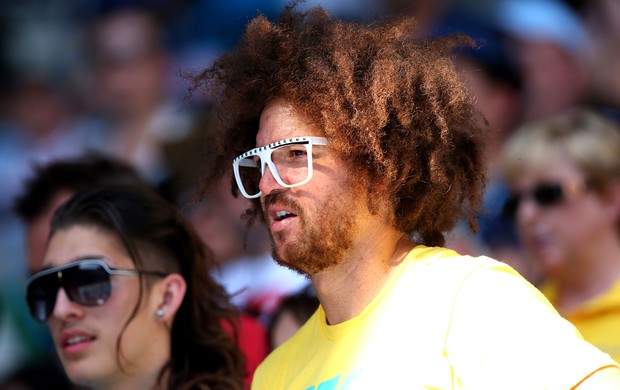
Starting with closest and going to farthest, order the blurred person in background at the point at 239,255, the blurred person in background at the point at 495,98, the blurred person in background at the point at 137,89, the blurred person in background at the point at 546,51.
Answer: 1. the blurred person in background at the point at 239,255
2. the blurred person in background at the point at 495,98
3. the blurred person in background at the point at 546,51
4. the blurred person in background at the point at 137,89

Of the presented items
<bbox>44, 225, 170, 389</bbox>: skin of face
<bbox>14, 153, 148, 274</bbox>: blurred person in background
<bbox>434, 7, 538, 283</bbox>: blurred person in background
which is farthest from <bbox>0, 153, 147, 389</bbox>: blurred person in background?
<bbox>434, 7, 538, 283</bbox>: blurred person in background

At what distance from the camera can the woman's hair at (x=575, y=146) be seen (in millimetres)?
4176

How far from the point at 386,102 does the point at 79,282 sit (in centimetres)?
125

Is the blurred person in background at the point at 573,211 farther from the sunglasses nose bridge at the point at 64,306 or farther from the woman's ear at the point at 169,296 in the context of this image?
the sunglasses nose bridge at the point at 64,306

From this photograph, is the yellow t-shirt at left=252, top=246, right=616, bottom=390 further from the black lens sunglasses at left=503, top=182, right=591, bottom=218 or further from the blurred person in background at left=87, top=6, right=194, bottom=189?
the blurred person in background at left=87, top=6, right=194, bottom=189

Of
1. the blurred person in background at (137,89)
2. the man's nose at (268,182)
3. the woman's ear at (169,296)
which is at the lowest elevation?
the woman's ear at (169,296)

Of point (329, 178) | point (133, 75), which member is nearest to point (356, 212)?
point (329, 178)

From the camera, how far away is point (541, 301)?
202 cm

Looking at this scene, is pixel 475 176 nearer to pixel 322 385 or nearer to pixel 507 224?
pixel 322 385

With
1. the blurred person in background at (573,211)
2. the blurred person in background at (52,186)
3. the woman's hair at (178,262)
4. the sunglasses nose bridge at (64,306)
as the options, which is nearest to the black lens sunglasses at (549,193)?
the blurred person in background at (573,211)

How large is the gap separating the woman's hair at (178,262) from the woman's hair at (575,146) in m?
1.53

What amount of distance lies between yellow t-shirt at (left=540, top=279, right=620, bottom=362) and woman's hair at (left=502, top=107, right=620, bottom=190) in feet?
1.53

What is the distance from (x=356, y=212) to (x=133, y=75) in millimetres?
3130

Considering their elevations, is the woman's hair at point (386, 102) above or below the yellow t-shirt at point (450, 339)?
above
